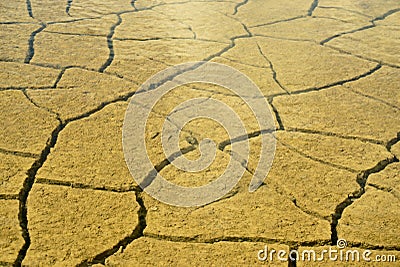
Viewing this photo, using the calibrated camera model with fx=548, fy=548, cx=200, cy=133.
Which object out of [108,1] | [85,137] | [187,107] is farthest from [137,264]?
[108,1]

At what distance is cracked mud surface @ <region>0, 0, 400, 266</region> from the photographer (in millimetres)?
1613

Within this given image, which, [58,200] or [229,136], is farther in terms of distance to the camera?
[229,136]

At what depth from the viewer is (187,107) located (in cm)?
237

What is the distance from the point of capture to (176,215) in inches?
67.4

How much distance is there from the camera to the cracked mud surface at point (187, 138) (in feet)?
5.29

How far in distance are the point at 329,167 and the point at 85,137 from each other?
3.02 feet

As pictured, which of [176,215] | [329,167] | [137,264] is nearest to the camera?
[137,264]

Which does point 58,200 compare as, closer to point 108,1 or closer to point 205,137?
point 205,137

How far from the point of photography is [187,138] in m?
2.13

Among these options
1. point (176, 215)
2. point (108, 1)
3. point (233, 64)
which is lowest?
point (108, 1)

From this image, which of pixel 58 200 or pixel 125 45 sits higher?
pixel 58 200

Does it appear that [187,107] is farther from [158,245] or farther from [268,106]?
[158,245]

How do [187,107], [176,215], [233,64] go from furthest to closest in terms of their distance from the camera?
[233,64]
[187,107]
[176,215]

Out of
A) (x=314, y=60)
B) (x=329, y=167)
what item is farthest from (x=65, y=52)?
(x=329, y=167)
